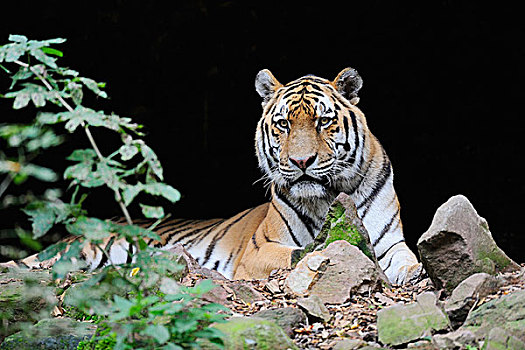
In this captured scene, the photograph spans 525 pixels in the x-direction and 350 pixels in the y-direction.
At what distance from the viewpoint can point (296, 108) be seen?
450 centimetres

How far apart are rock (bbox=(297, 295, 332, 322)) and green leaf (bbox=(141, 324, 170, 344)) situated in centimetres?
92

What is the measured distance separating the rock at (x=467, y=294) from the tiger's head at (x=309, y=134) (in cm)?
168

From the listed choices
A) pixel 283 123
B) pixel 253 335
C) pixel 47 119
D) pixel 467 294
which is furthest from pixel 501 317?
pixel 283 123

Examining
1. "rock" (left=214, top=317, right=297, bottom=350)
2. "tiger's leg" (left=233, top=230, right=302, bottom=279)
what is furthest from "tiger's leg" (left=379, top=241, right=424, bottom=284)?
"rock" (left=214, top=317, right=297, bottom=350)

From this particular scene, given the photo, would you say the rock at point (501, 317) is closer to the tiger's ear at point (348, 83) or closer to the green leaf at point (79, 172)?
the green leaf at point (79, 172)

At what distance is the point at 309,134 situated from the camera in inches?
169

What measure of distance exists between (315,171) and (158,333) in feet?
8.14

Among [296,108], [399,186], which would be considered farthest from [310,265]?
[399,186]

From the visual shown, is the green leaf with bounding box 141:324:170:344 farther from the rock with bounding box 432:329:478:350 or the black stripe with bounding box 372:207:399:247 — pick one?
the black stripe with bounding box 372:207:399:247

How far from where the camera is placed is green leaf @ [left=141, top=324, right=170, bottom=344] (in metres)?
1.82

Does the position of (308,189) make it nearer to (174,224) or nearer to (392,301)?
(392,301)

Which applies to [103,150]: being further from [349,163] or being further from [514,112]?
[514,112]

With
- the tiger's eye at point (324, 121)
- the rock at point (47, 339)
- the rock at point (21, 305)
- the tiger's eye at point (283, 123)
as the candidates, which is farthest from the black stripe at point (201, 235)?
the rock at point (47, 339)

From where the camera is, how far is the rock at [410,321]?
91.8 inches
